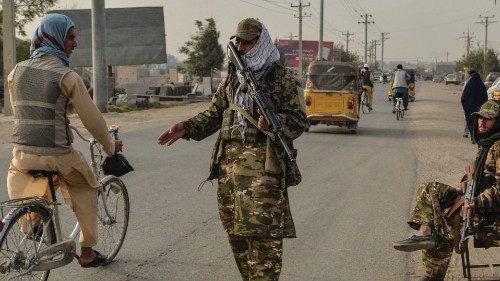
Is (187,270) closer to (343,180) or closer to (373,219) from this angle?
(373,219)

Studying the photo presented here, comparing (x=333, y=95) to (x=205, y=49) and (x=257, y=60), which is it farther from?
(x=205, y=49)

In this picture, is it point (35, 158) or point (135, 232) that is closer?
point (35, 158)

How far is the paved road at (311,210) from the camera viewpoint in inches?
231

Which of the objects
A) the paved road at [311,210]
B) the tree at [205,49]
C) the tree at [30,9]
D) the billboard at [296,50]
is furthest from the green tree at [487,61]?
the paved road at [311,210]

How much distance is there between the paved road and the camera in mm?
5867

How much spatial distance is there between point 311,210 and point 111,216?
3.06 metres

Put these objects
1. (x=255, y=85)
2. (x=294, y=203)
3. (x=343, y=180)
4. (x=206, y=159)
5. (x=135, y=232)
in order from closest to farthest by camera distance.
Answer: (x=255, y=85) < (x=135, y=232) < (x=294, y=203) < (x=343, y=180) < (x=206, y=159)

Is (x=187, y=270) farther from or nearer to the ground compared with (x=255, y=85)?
nearer to the ground

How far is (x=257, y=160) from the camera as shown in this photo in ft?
13.9

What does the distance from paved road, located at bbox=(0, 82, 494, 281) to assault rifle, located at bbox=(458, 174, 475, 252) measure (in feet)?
2.81

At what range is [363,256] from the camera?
20.8ft

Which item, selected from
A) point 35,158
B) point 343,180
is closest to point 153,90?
point 343,180

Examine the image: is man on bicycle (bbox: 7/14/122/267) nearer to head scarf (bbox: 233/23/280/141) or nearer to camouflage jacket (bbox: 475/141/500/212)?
head scarf (bbox: 233/23/280/141)

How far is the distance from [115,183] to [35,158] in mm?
1331
